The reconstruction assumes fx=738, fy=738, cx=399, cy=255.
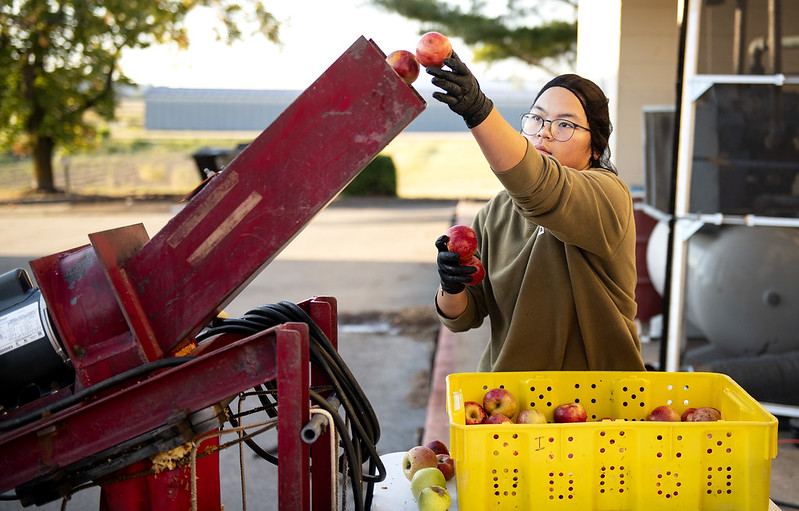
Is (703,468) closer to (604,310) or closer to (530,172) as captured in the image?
(604,310)

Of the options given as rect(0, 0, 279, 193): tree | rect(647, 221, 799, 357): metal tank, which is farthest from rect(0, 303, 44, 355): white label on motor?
rect(0, 0, 279, 193): tree

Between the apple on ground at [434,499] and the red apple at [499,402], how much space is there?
257 millimetres

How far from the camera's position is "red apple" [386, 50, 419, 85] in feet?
5.49

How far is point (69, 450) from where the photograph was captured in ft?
5.32

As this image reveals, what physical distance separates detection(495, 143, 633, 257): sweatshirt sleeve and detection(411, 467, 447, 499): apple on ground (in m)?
0.74

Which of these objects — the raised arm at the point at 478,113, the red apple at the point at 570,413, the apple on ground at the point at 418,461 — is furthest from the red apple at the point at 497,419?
the raised arm at the point at 478,113

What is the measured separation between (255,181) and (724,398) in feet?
4.63

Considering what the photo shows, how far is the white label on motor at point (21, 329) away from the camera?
5.49 feet

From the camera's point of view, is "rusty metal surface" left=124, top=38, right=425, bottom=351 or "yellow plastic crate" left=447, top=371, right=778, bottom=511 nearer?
"rusty metal surface" left=124, top=38, right=425, bottom=351

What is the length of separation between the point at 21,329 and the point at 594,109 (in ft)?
5.68

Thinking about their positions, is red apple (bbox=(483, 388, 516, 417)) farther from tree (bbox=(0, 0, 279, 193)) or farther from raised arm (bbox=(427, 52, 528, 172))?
tree (bbox=(0, 0, 279, 193))

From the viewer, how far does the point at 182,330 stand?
165cm

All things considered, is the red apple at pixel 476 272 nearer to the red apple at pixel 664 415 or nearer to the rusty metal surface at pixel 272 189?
the red apple at pixel 664 415

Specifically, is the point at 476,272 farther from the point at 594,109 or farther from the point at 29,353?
the point at 29,353
